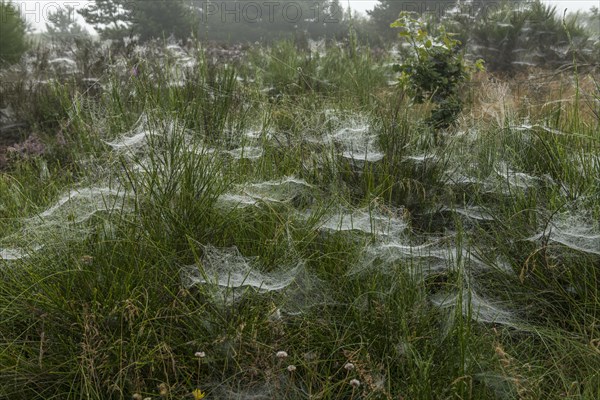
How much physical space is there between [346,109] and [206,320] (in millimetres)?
2267

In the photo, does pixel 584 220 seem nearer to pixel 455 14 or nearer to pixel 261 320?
pixel 261 320

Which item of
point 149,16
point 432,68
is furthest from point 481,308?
point 149,16

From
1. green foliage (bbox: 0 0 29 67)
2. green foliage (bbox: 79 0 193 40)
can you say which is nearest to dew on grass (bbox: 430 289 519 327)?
green foliage (bbox: 0 0 29 67)

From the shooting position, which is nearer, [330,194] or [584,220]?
[584,220]

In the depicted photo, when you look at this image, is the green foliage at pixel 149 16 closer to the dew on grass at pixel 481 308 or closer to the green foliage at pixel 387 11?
the green foliage at pixel 387 11

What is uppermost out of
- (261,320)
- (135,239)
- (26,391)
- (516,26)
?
(516,26)

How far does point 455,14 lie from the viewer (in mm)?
10789

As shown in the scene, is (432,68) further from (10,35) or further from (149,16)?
(149,16)

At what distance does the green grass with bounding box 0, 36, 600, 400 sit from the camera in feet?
5.62

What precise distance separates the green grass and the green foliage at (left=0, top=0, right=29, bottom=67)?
655cm

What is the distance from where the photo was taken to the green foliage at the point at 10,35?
26.9ft

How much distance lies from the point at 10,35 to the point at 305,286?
329 inches

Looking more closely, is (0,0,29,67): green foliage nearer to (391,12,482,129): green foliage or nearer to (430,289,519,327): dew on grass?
(391,12,482,129): green foliage

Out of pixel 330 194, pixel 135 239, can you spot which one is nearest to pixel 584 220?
pixel 330 194
